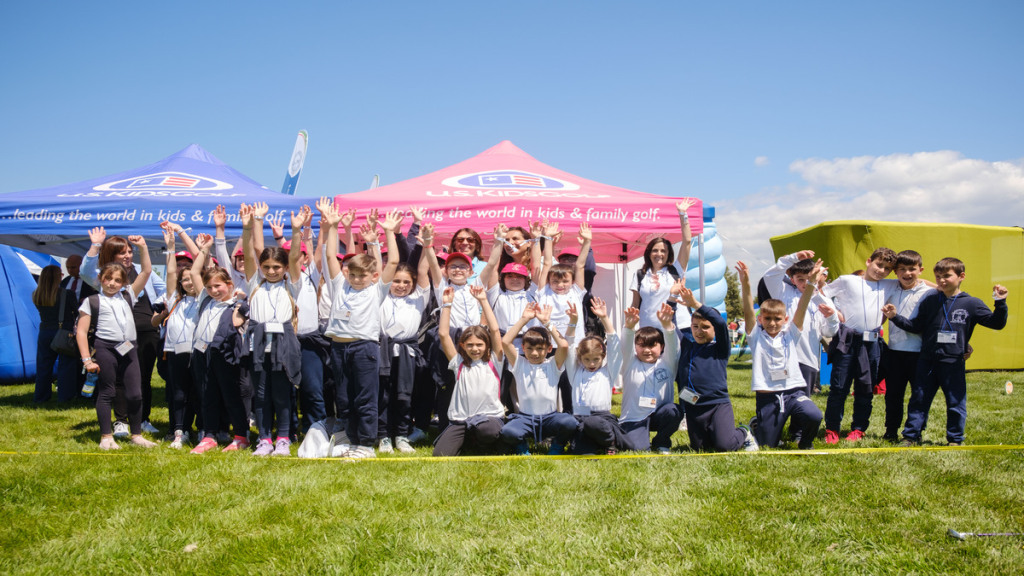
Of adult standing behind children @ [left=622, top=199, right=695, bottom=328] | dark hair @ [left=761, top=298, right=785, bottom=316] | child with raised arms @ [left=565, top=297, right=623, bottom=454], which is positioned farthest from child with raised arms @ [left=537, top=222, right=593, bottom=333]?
dark hair @ [left=761, top=298, right=785, bottom=316]

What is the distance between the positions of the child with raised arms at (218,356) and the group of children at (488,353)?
1 cm

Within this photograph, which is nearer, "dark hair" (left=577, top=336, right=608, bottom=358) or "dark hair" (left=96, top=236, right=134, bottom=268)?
"dark hair" (left=577, top=336, right=608, bottom=358)

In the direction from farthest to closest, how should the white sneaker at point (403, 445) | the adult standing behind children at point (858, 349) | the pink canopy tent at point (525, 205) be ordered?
1. the pink canopy tent at point (525, 205)
2. the adult standing behind children at point (858, 349)
3. the white sneaker at point (403, 445)

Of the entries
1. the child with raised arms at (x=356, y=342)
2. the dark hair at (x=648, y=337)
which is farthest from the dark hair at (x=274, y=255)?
the dark hair at (x=648, y=337)

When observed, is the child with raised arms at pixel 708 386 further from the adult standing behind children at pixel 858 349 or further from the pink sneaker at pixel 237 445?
the pink sneaker at pixel 237 445

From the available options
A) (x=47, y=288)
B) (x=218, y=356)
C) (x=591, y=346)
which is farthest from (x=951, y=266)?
(x=47, y=288)

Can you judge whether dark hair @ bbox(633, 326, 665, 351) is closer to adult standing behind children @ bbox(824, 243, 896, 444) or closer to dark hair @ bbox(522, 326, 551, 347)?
dark hair @ bbox(522, 326, 551, 347)

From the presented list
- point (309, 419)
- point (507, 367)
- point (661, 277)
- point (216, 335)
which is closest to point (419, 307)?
point (507, 367)

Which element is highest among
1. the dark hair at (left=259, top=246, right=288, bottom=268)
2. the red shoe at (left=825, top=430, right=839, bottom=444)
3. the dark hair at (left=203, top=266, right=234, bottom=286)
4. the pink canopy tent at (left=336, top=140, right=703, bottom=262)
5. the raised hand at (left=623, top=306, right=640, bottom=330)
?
the pink canopy tent at (left=336, top=140, right=703, bottom=262)

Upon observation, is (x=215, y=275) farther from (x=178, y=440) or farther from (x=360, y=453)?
(x=360, y=453)

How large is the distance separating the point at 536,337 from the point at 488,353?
0.38 meters

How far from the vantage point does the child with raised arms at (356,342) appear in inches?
188

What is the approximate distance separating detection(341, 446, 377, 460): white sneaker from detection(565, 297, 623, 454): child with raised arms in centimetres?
149

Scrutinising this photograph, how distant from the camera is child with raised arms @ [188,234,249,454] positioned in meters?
4.91
